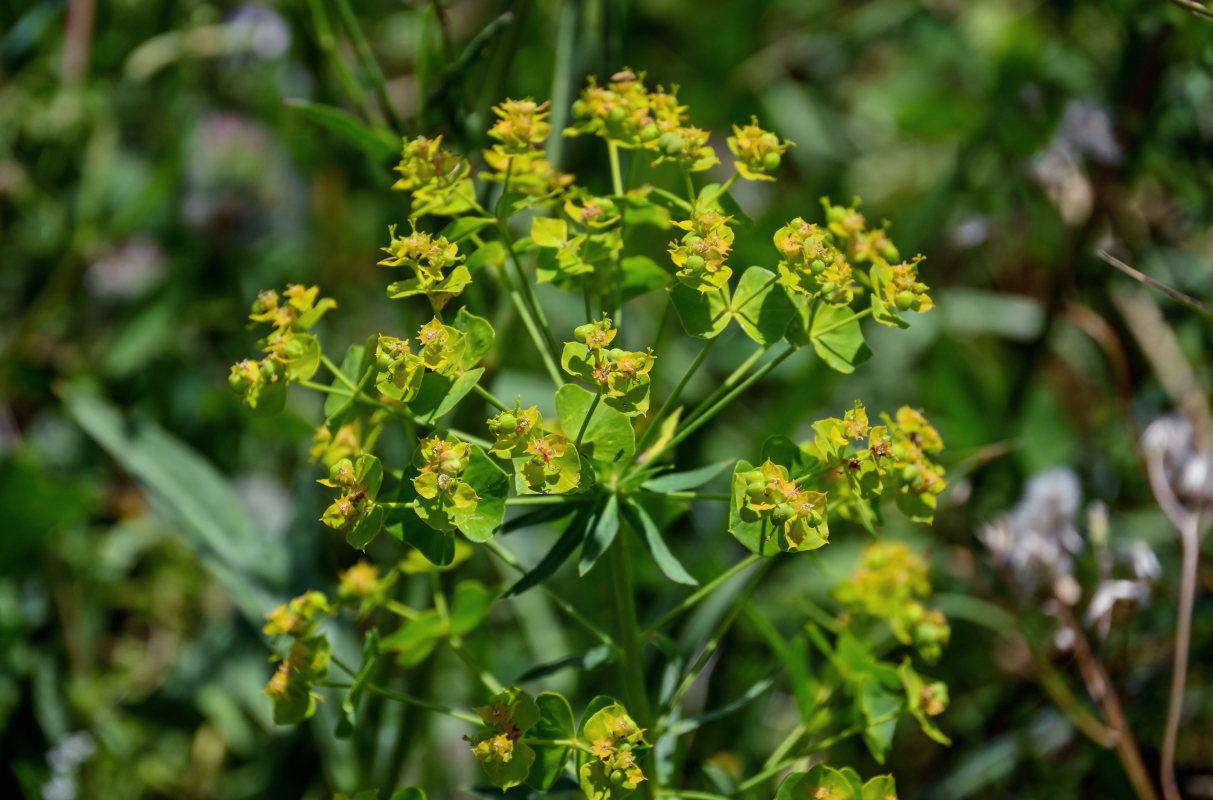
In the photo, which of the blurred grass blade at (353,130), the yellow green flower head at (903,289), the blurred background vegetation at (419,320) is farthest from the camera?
the blurred background vegetation at (419,320)

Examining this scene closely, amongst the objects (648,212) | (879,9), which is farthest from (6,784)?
(879,9)

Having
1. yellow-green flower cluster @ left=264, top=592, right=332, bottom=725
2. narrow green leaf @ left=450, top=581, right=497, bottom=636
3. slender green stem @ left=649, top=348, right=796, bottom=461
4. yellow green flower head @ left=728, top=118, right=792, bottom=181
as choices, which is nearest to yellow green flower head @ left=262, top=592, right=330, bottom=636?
yellow-green flower cluster @ left=264, top=592, right=332, bottom=725

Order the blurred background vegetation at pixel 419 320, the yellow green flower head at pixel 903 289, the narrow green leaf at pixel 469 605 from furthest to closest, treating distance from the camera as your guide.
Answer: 1. the blurred background vegetation at pixel 419 320
2. the narrow green leaf at pixel 469 605
3. the yellow green flower head at pixel 903 289

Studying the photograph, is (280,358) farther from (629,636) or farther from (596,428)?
(629,636)

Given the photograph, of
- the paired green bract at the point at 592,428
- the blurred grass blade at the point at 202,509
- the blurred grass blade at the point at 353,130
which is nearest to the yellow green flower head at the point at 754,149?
the paired green bract at the point at 592,428

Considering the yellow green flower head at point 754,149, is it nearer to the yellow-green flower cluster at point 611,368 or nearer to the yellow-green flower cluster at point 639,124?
the yellow-green flower cluster at point 639,124

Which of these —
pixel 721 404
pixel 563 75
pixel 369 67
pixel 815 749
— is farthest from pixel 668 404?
pixel 563 75
